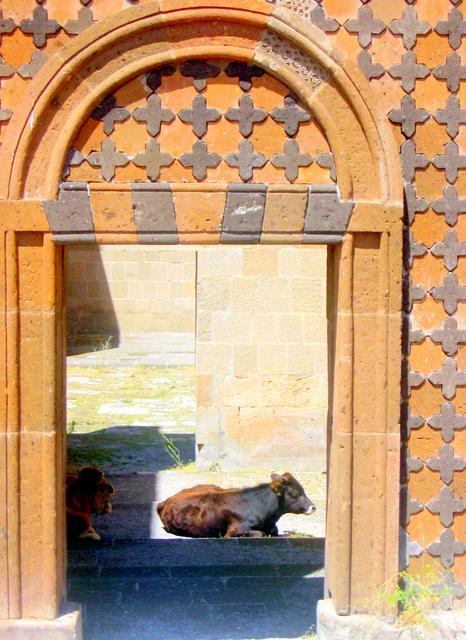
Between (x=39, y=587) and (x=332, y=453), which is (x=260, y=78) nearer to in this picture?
(x=332, y=453)

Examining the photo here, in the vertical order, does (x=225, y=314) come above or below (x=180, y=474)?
above

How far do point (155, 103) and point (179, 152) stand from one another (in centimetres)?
28

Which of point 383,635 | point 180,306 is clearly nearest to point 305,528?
point 383,635

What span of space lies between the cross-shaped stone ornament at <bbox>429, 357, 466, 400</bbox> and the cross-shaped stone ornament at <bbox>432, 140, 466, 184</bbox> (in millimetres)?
1007

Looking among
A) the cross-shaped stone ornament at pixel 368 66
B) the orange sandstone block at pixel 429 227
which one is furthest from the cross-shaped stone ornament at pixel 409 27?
the orange sandstone block at pixel 429 227

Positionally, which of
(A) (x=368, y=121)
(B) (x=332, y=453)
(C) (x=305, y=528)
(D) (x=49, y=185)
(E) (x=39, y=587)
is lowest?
(C) (x=305, y=528)

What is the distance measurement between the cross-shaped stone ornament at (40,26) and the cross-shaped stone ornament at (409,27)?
1742mm

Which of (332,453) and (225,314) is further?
(225,314)

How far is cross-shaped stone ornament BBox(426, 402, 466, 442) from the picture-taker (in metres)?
5.01

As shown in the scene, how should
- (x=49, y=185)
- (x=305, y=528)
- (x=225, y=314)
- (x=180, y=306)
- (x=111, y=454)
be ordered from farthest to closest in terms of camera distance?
(x=180, y=306), (x=111, y=454), (x=225, y=314), (x=305, y=528), (x=49, y=185)

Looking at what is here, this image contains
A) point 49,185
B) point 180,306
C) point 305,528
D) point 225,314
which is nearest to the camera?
point 49,185

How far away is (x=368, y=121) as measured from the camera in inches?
188

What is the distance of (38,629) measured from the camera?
15.7ft

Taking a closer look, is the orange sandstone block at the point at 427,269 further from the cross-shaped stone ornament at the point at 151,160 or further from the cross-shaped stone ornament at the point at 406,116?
the cross-shaped stone ornament at the point at 151,160
